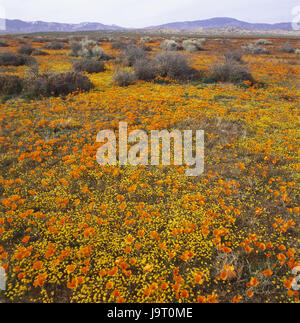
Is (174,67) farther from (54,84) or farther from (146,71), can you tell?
(54,84)

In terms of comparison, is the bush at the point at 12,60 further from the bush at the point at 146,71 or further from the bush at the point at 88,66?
the bush at the point at 146,71

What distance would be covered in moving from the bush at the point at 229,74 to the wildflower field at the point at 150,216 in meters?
6.31

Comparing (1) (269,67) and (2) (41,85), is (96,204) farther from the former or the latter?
(1) (269,67)

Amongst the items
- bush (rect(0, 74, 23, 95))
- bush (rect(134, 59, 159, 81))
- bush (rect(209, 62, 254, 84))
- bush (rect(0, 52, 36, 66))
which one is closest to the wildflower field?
bush (rect(0, 74, 23, 95))

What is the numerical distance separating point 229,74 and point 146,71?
5689mm

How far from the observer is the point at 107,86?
42.8 ft

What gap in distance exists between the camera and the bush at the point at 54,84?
36.2ft

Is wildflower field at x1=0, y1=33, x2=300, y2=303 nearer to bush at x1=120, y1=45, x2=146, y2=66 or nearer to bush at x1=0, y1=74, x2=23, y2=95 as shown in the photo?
bush at x1=0, y1=74, x2=23, y2=95

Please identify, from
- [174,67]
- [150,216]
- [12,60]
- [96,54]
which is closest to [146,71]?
[174,67]

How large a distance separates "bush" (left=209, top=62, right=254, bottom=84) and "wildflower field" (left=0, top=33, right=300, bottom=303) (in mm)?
6314

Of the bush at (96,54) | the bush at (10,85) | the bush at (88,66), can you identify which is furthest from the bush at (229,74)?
the bush at (96,54)

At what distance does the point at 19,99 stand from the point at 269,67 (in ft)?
64.1

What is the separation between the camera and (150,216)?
4246mm

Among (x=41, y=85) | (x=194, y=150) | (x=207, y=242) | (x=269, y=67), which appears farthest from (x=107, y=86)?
(x=269, y=67)
